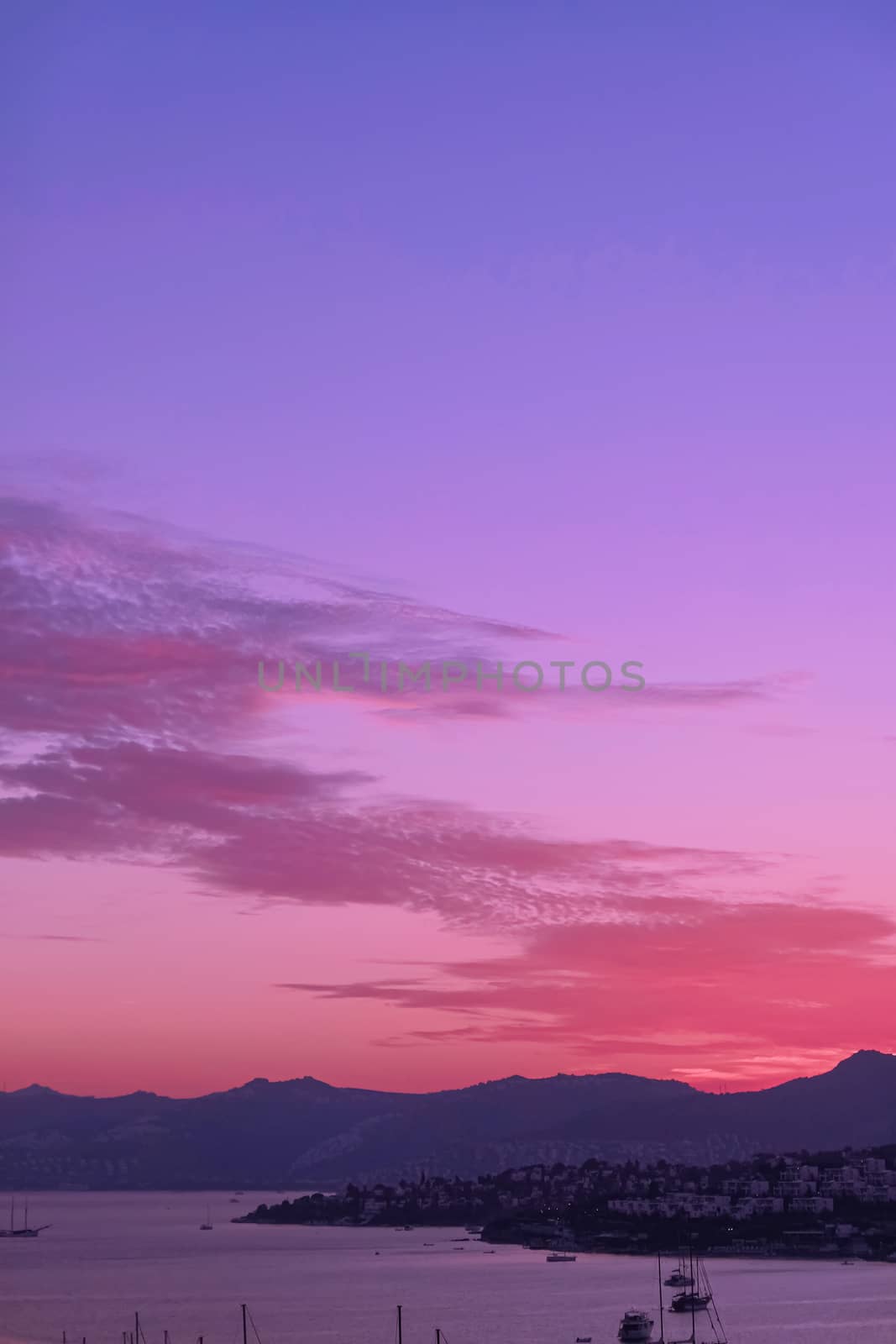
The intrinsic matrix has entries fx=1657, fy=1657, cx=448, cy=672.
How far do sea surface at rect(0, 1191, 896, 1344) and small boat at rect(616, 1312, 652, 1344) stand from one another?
1.61 m

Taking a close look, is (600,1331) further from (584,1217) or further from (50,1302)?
(584,1217)

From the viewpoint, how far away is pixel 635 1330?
9700 cm

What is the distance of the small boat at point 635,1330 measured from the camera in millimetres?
96125

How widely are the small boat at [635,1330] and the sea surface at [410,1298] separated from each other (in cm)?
161

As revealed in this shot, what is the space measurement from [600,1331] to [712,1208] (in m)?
86.2

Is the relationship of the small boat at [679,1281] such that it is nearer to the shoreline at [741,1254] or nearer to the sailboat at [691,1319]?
the sailboat at [691,1319]

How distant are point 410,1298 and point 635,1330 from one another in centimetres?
3000

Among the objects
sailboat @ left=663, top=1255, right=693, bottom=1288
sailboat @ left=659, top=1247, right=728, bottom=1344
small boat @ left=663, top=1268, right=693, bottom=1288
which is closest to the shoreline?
sailboat @ left=663, top=1255, right=693, bottom=1288

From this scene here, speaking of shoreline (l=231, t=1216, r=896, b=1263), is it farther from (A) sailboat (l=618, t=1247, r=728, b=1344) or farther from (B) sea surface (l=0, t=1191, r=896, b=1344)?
(A) sailboat (l=618, t=1247, r=728, b=1344)

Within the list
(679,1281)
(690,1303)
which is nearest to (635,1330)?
(690,1303)

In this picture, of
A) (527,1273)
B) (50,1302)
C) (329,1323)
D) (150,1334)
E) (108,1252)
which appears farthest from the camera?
(108,1252)

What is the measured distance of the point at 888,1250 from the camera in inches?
6112

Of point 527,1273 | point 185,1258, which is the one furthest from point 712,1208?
point 185,1258

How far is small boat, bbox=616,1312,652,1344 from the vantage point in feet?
315
